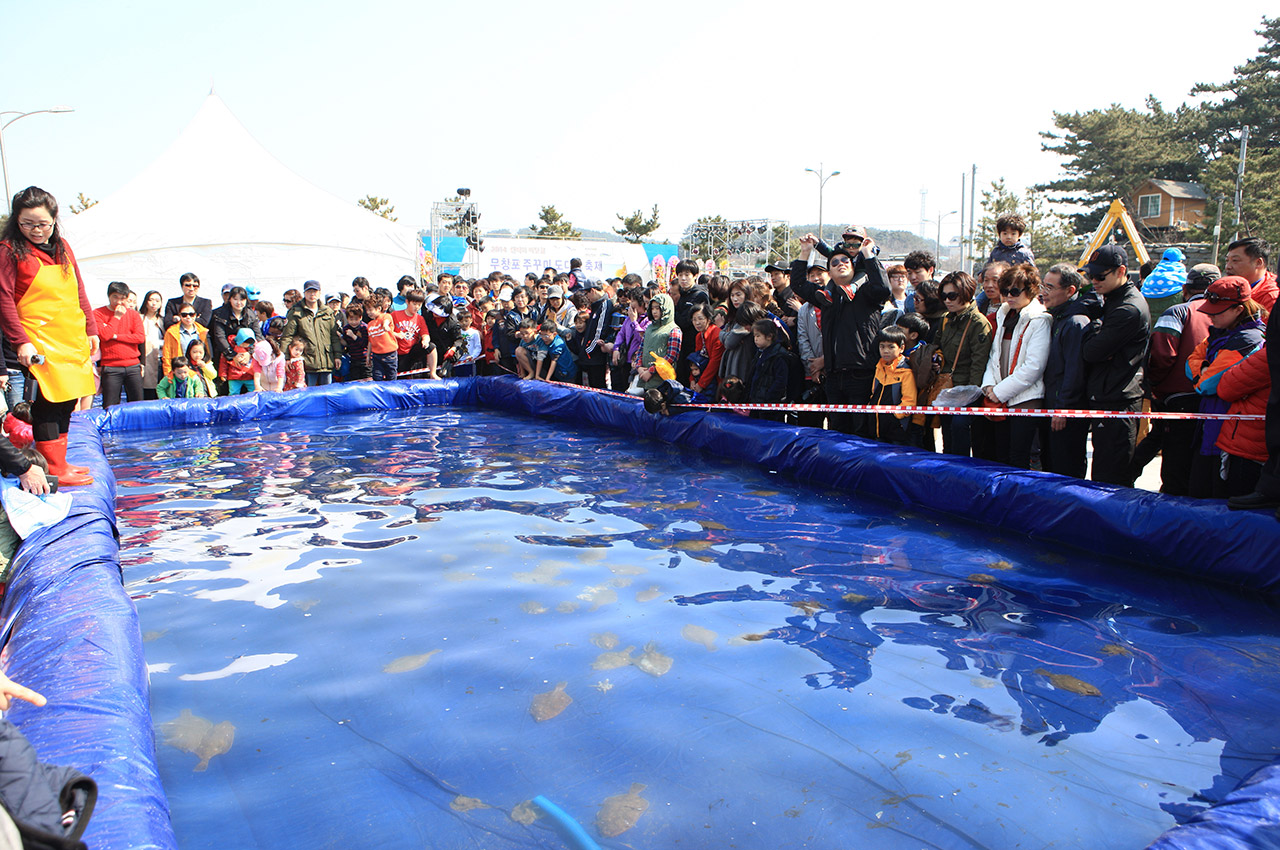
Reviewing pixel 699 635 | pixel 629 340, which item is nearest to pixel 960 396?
pixel 699 635

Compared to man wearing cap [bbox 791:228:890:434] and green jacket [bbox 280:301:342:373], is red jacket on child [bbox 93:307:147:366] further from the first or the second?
man wearing cap [bbox 791:228:890:434]

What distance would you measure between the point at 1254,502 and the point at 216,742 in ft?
14.6

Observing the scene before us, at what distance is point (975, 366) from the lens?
5676 millimetres

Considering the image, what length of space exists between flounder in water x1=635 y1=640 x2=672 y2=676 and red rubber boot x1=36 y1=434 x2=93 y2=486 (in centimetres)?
357

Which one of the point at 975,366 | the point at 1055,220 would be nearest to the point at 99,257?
the point at 975,366

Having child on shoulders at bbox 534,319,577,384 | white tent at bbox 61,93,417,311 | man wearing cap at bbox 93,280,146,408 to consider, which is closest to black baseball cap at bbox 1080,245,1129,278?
child on shoulders at bbox 534,319,577,384

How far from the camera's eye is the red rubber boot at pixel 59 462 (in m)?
4.76

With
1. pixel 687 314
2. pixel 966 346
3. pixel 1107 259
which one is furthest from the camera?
pixel 687 314

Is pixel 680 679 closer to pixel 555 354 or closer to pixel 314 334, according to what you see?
pixel 555 354

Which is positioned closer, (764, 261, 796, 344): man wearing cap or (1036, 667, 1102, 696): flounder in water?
(1036, 667, 1102, 696): flounder in water

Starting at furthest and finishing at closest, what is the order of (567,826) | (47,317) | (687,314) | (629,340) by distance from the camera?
1. (629,340)
2. (687,314)
3. (47,317)
4. (567,826)

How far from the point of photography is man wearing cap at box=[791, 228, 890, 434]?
6289mm

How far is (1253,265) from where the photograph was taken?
4566 millimetres

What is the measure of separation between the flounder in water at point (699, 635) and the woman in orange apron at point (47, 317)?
12.0ft
